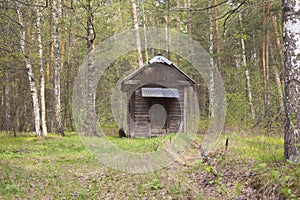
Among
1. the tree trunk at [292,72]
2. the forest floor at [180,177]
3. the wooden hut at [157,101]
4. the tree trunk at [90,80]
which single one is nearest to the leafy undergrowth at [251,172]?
the forest floor at [180,177]

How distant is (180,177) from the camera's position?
7.55 m

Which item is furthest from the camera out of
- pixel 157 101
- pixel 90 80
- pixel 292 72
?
pixel 157 101

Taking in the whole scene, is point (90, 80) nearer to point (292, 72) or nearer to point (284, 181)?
point (292, 72)

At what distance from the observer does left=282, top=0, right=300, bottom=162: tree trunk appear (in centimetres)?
618

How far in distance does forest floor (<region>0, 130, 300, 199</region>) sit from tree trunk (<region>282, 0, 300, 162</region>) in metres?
0.48

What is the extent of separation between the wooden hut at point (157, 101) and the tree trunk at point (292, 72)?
40.1ft

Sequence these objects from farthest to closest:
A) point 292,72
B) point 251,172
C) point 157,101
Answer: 1. point 157,101
2. point 251,172
3. point 292,72

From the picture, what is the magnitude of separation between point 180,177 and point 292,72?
3338mm

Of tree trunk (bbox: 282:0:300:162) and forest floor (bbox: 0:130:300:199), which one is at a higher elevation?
tree trunk (bbox: 282:0:300:162)

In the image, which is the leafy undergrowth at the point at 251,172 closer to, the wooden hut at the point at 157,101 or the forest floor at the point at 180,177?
the forest floor at the point at 180,177

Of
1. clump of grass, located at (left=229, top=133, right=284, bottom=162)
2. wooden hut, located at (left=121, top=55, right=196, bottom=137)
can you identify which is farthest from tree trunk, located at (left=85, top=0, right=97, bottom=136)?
clump of grass, located at (left=229, top=133, right=284, bottom=162)

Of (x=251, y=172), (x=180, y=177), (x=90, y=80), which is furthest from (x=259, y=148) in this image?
(x=90, y=80)

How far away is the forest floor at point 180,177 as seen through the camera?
5.66m

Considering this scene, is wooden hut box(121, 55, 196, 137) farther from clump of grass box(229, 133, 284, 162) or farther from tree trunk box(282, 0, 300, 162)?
tree trunk box(282, 0, 300, 162)
